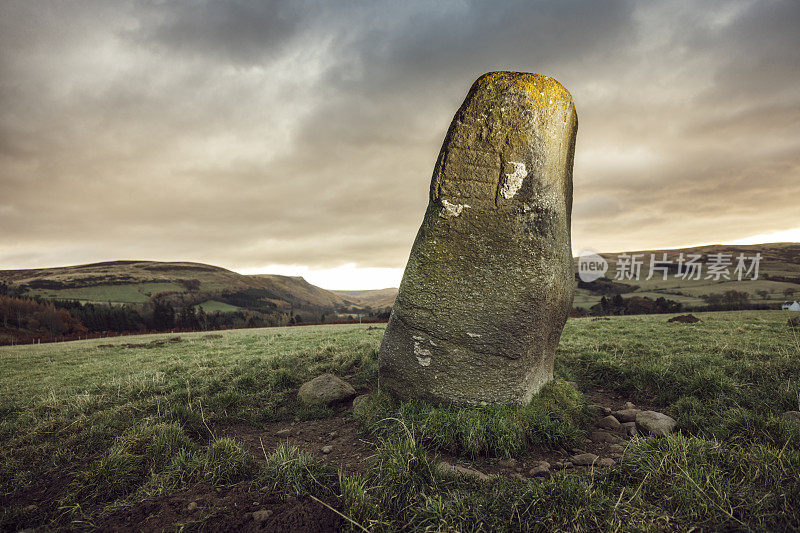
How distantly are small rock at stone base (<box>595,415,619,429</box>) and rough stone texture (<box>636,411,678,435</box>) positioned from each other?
0.94ft

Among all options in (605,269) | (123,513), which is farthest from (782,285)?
(123,513)

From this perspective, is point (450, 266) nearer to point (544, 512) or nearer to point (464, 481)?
point (464, 481)

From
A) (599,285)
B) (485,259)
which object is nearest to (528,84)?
(485,259)

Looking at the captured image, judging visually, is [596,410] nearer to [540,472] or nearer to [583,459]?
[583,459]

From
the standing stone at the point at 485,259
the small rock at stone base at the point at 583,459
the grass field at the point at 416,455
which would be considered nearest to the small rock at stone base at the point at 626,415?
the grass field at the point at 416,455

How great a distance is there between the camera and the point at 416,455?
3477 millimetres

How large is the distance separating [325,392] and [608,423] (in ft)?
15.4

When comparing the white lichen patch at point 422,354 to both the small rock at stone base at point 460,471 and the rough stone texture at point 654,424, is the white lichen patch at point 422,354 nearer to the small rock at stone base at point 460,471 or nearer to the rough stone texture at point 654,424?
the small rock at stone base at point 460,471

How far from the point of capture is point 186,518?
→ 283 centimetres

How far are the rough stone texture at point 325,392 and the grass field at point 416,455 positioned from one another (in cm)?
22

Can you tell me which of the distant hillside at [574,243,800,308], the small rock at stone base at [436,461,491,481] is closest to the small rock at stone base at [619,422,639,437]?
the small rock at stone base at [436,461,491,481]

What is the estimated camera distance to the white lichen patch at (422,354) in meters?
5.46

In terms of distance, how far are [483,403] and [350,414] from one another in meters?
2.22

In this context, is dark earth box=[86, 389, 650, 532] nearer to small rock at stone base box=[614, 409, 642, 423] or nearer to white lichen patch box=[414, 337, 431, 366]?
small rock at stone base box=[614, 409, 642, 423]
